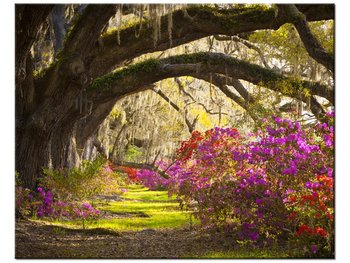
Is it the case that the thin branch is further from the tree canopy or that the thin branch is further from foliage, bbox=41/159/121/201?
foliage, bbox=41/159/121/201

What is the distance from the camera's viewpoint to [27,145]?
900 centimetres

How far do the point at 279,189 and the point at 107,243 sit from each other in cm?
256

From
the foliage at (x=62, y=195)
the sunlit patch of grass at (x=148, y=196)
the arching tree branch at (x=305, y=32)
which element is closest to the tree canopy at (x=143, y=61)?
the arching tree branch at (x=305, y=32)

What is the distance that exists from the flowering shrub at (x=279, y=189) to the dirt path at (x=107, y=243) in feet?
1.65

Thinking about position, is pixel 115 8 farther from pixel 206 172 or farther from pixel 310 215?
pixel 310 215

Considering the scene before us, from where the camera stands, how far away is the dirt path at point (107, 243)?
623 centimetres

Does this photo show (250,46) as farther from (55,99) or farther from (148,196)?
(148,196)

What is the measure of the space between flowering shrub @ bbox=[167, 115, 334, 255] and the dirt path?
50cm

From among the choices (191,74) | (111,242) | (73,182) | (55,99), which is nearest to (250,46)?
(191,74)

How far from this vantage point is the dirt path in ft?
20.4

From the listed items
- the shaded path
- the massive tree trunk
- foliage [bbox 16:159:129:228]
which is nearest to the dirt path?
the shaded path

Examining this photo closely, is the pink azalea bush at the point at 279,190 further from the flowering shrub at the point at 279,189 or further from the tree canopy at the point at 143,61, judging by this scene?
the tree canopy at the point at 143,61
